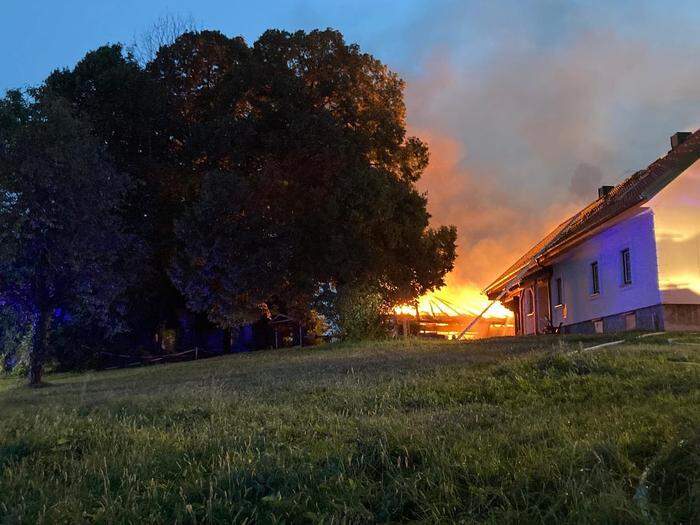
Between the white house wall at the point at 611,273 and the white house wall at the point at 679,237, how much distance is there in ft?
0.80

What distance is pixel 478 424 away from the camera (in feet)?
21.2

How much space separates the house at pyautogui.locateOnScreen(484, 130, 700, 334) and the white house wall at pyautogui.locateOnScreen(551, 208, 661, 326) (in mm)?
30

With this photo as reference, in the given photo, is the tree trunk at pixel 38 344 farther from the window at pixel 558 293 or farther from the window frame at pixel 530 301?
the window frame at pixel 530 301

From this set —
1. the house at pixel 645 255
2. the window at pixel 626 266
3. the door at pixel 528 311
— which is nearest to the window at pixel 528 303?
the door at pixel 528 311

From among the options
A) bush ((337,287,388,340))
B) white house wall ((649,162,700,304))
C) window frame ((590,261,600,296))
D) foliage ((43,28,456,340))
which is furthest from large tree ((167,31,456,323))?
white house wall ((649,162,700,304))

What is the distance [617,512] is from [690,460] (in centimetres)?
103

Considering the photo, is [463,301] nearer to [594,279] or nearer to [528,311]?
[528,311]

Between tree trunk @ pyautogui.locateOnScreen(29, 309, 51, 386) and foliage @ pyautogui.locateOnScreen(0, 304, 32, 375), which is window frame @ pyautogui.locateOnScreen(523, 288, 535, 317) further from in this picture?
foliage @ pyautogui.locateOnScreen(0, 304, 32, 375)

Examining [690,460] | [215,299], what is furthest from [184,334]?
[690,460]

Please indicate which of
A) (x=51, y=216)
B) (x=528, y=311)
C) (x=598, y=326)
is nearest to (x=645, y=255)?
(x=598, y=326)

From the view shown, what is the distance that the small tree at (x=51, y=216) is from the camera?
707 inches

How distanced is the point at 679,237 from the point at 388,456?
17.4 m

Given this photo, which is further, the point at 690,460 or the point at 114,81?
the point at 114,81

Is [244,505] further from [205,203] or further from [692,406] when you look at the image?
[205,203]
